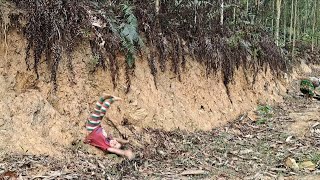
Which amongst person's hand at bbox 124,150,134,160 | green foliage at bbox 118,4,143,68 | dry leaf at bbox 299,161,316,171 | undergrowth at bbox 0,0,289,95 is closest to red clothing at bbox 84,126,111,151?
person's hand at bbox 124,150,134,160

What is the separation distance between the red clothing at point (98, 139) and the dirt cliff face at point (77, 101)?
0.88 feet

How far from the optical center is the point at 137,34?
789 centimetres

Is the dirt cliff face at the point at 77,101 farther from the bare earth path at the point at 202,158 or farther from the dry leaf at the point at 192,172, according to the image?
the dry leaf at the point at 192,172

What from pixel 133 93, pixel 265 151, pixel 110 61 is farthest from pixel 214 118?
pixel 110 61

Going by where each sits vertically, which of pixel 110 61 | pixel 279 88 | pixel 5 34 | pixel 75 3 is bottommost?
pixel 279 88

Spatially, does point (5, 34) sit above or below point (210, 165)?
above

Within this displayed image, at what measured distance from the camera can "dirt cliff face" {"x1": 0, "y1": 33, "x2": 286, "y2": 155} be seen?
6.02 meters

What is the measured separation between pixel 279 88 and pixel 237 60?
421 cm

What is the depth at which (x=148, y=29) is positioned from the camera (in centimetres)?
868

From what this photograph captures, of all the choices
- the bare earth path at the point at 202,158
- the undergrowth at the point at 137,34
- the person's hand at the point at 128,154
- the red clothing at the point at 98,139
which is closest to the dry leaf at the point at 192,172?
the bare earth path at the point at 202,158

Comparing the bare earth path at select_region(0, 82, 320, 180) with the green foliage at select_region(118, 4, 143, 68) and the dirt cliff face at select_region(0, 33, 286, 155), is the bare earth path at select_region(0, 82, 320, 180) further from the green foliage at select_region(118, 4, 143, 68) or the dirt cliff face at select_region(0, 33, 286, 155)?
the green foliage at select_region(118, 4, 143, 68)

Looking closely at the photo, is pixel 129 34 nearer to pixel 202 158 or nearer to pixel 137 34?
pixel 137 34

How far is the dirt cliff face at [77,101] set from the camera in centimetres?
602

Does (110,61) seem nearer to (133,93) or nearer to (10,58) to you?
(133,93)
